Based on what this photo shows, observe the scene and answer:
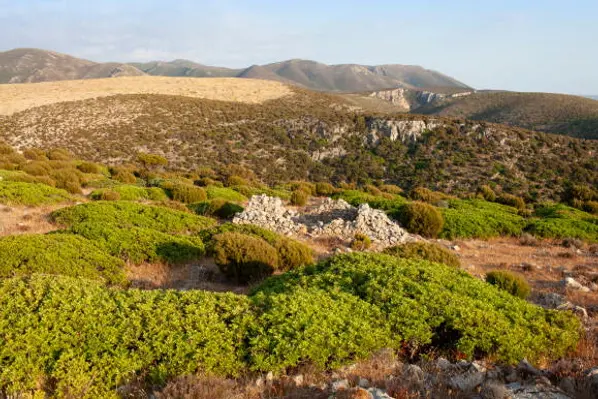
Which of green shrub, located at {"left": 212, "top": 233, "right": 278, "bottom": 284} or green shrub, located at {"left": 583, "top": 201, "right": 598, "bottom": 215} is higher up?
green shrub, located at {"left": 212, "top": 233, "right": 278, "bottom": 284}

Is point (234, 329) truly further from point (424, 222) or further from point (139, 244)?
point (424, 222)

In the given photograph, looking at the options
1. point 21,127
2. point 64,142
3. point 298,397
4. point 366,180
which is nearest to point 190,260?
point 298,397

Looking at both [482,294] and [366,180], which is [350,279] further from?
[366,180]

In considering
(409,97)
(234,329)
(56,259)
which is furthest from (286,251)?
(409,97)

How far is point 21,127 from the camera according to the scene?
44.0m

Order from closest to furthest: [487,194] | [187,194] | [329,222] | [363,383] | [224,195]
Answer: [363,383] → [329,222] → [187,194] → [224,195] → [487,194]

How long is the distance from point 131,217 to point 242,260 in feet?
17.1

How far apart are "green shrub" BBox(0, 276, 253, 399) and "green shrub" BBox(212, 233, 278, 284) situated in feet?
11.5

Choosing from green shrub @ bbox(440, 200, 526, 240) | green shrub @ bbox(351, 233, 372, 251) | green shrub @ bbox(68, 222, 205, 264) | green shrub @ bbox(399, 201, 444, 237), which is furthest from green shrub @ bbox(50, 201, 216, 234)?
green shrub @ bbox(440, 200, 526, 240)

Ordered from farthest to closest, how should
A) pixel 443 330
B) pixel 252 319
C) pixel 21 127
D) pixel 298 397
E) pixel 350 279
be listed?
pixel 21 127 < pixel 350 279 < pixel 443 330 < pixel 252 319 < pixel 298 397

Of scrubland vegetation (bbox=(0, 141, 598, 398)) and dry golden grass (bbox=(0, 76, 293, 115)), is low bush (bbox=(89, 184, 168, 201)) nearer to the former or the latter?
scrubland vegetation (bbox=(0, 141, 598, 398))

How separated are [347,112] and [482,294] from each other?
52.5 metres

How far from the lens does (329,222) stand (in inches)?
549

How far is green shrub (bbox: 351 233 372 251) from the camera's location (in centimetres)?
1195
